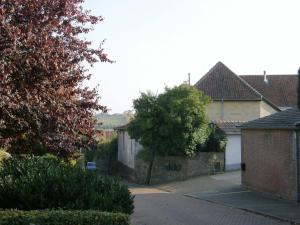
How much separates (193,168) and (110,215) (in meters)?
28.6

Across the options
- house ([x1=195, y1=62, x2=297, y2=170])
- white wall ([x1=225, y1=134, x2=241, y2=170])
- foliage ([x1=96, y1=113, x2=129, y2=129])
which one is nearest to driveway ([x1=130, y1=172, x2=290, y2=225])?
foliage ([x1=96, y1=113, x2=129, y2=129])

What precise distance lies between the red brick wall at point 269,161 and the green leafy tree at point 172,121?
331 inches

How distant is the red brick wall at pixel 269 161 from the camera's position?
2309 centimetres

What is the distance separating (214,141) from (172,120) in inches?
176

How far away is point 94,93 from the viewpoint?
13.1m

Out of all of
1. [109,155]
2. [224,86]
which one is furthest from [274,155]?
[109,155]

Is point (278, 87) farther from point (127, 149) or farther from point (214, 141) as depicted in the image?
point (214, 141)

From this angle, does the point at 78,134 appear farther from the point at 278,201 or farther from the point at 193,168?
the point at 193,168

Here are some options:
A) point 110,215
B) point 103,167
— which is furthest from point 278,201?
point 103,167

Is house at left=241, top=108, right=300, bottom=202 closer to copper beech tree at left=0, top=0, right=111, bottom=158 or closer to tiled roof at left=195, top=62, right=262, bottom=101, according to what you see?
copper beech tree at left=0, top=0, right=111, bottom=158

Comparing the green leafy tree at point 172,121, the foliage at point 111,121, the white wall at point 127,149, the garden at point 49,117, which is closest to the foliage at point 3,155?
the garden at point 49,117

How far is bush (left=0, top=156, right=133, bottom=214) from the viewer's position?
11148mm

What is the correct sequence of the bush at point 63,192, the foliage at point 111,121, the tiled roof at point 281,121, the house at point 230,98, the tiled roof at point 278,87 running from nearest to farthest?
the bush at point 63,192 → the tiled roof at point 281,121 → the house at point 230,98 → the tiled roof at point 278,87 → the foliage at point 111,121

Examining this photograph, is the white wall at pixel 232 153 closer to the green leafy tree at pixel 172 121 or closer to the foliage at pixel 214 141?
the foliage at pixel 214 141
